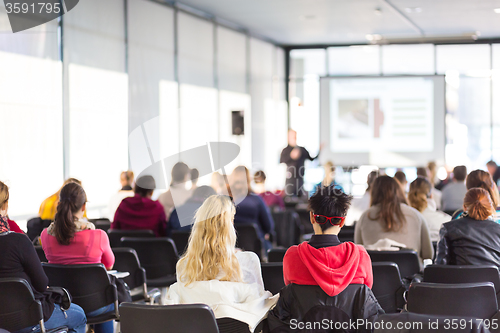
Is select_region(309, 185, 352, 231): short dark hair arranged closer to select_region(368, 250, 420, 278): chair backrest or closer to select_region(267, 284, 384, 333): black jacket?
select_region(267, 284, 384, 333): black jacket

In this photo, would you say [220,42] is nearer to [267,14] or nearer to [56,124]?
[267,14]

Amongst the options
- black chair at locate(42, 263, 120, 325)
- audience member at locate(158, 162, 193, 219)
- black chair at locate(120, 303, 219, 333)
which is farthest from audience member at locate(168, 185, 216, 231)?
black chair at locate(120, 303, 219, 333)

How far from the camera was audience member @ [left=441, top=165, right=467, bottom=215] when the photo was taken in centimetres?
645

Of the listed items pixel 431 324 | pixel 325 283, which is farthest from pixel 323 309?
pixel 431 324

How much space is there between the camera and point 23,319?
2.72 metres

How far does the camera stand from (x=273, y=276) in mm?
3064

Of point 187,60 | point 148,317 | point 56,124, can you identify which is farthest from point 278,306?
point 187,60

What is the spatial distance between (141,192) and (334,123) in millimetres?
6070

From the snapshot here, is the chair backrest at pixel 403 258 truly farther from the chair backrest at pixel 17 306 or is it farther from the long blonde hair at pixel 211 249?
the chair backrest at pixel 17 306

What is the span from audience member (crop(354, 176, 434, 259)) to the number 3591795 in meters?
4.44

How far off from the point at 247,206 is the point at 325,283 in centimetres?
325

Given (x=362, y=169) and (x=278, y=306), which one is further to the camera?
(x=362, y=169)

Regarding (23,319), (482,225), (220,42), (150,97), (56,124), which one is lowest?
(23,319)

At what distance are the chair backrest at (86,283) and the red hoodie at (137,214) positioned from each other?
1.78m
